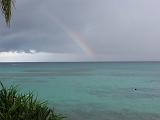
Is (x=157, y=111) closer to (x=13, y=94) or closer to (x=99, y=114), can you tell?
(x=99, y=114)

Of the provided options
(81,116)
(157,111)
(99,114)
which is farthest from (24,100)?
(157,111)

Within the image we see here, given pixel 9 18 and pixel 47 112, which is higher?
pixel 9 18

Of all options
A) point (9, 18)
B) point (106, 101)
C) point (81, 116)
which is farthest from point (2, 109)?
point (106, 101)

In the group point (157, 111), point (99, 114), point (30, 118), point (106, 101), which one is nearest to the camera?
A: point (30, 118)

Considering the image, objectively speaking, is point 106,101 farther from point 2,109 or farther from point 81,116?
point 2,109

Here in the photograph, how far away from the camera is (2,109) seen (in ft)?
28.3

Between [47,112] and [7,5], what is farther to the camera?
[47,112]

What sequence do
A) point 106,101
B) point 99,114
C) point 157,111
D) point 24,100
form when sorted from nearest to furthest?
point 24,100 < point 99,114 < point 157,111 < point 106,101

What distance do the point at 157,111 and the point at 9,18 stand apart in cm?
2462

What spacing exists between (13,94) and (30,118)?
128cm

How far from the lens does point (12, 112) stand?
27.5 ft

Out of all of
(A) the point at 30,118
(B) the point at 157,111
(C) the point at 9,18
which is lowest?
(B) the point at 157,111

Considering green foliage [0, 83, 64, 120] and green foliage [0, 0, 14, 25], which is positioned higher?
green foliage [0, 0, 14, 25]

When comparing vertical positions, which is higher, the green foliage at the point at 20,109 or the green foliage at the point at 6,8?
the green foliage at the point at 6,8
